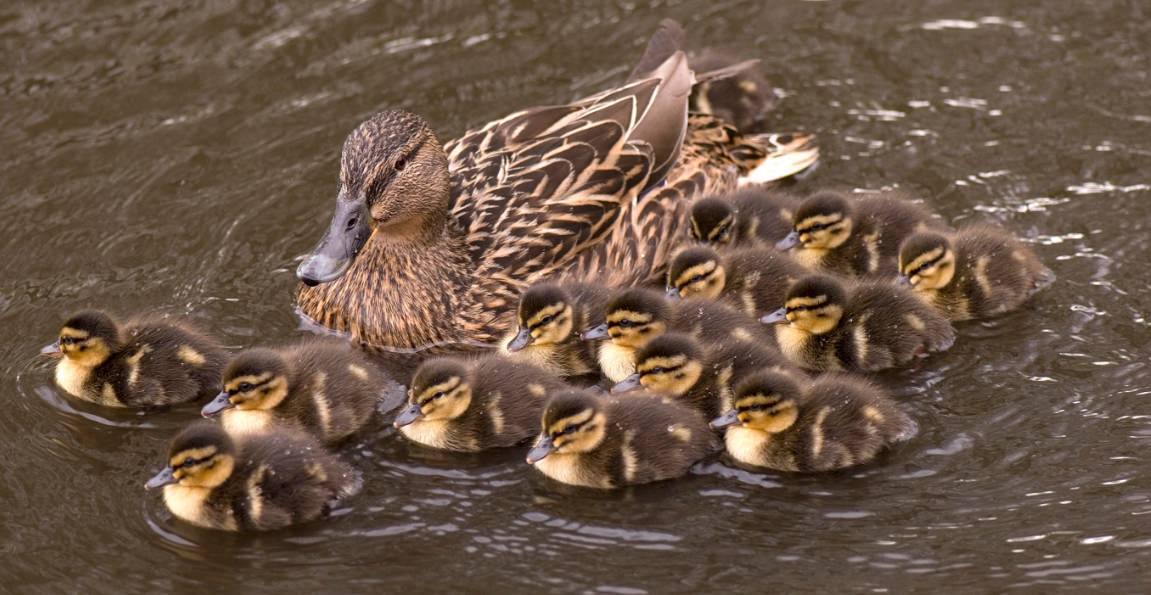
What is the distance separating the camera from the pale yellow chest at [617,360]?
17.8 feet

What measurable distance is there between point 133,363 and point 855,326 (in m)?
2.28

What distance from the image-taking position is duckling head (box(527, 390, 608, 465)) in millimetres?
4891

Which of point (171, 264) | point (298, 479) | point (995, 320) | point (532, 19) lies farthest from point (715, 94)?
point (298, 479)

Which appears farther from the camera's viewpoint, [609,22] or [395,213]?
[609,22]

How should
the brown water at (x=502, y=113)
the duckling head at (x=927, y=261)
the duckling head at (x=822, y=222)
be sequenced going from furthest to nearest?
the duckling head at (x=822, y=222) < the duckling head at (x=927, y=261) < the brown water at (x=502, y=113)

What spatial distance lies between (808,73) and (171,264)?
2.81 m

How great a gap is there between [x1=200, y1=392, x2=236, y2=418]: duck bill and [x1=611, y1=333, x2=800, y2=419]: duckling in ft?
3.84

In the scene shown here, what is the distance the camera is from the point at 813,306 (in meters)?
5.36

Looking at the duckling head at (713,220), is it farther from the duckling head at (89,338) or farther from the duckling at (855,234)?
the duckling head at (89,338)

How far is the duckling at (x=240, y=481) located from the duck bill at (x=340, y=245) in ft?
2.37

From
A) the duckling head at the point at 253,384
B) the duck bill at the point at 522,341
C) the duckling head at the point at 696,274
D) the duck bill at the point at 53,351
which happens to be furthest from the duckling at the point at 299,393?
the duckling head at the point at 696,274

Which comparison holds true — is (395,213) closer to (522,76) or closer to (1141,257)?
(522,76)

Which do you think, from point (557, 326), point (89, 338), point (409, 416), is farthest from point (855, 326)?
point (89, 338)

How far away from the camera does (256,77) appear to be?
733cm
